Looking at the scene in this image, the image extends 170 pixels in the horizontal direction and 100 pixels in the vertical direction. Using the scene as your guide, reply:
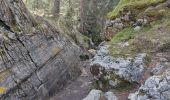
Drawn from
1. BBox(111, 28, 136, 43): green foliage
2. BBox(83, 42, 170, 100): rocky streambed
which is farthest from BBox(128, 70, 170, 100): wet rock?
BBox(111, 28, 136, 43): green foliage

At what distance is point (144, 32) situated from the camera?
1070 centimetres

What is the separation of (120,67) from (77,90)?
3263 mm

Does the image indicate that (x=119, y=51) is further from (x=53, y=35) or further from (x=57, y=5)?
(x=57, y=5)

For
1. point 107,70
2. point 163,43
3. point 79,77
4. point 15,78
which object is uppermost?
point 163,43

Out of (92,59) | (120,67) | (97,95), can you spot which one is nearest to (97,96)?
(97,95)

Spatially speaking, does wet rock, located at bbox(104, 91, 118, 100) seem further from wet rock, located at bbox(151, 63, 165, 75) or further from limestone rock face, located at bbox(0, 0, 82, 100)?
limestone rock face, located at bbox(0, 0, 82, 100)

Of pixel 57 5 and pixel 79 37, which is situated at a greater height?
pixel 57 5

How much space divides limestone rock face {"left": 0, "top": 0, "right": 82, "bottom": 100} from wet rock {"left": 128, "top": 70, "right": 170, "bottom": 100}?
4.09m

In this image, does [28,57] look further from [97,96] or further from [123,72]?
[123,72]

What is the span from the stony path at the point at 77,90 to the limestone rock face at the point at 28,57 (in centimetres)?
29

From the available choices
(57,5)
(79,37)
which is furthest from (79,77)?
(57,5)

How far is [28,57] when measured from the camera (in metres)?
10.4

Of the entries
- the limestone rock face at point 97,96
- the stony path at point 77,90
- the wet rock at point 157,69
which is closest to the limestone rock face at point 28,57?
the stony path at point 77,90

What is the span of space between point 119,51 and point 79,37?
967 cm
